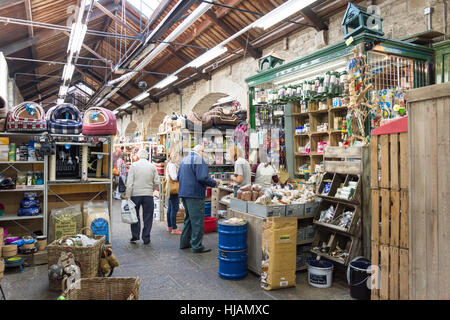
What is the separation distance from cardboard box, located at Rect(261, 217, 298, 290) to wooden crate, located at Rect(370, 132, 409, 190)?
1189 mm

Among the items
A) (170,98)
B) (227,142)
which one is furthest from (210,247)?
(170,98)

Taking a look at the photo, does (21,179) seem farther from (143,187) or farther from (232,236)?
(232,236)

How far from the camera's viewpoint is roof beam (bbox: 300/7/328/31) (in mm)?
6982

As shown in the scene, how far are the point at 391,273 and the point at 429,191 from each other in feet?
2.94

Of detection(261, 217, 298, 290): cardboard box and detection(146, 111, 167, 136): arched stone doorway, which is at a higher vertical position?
detection(146, 111, 167, 136): arched stone doorway

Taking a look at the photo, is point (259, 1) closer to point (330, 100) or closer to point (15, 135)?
point (330, 100)

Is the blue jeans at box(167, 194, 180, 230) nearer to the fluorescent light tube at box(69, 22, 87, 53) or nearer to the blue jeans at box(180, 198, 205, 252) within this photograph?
the blue jeans at box(180, 198, 205, 252)

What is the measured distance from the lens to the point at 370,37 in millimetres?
4137

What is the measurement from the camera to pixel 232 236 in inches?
157

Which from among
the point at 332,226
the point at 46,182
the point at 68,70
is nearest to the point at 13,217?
the point at 46,182

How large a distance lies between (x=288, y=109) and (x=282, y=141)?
29.1 inches

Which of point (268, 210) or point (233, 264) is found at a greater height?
point (268, 210)

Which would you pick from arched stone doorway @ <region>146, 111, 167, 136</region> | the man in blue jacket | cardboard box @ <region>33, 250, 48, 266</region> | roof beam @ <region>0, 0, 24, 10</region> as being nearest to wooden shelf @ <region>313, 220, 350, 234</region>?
the man in blue jacket
